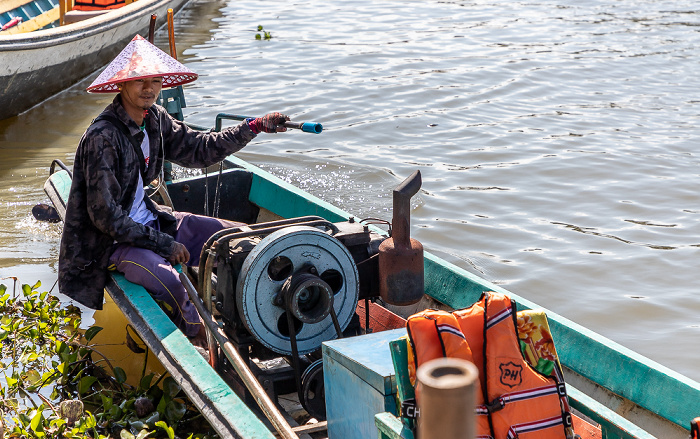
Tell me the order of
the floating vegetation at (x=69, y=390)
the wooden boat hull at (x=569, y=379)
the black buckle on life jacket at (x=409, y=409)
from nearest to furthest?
the black buckle on life jacket at (x=409, y=409) < the wooden boat hull at (x=569, y=379) < the floating vegetation at (x=69, y=390)

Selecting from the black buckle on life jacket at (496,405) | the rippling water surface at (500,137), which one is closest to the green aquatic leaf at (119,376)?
the rippling water surface at (500,137)

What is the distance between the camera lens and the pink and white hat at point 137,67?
3.33 meters

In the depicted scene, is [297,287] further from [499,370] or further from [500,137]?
[500,137]

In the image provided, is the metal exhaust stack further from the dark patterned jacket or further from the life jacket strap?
the dark patterned jacket

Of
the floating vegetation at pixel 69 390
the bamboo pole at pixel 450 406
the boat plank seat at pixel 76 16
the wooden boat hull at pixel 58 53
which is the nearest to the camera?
the bamboo pole at pixel 450 406

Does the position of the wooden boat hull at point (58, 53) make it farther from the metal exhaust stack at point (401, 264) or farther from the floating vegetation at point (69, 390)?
the metal exhaust stack at point (401, 264)

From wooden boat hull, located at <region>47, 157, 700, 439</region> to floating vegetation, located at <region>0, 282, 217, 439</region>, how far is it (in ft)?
1.12

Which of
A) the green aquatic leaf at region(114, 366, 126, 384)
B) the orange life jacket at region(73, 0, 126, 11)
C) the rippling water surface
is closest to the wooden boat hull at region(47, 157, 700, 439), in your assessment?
the green aquatic leaf at region(114, 366, 126, 384)

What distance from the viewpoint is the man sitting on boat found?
3.32 m

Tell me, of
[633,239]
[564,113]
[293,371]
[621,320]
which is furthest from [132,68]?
[564,113]

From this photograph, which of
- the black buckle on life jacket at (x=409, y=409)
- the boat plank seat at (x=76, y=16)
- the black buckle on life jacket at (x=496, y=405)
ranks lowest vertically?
the black buckle on life jacket at (x=496, y=405)

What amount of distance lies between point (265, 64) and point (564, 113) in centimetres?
467

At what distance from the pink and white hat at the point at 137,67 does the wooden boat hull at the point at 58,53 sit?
5.01 metres

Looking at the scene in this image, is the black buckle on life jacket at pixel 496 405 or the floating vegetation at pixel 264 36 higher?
the black buckle on life jacket at pixel 496 405
